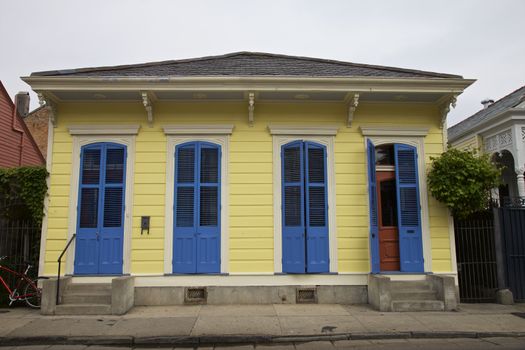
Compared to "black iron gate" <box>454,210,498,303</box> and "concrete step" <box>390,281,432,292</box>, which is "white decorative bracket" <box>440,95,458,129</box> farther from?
"concrete step" <box>390,281,432,292</box>

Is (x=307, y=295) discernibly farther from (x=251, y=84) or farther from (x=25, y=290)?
(x=25, y=290)

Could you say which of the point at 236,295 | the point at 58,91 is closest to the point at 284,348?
the point at 236,295

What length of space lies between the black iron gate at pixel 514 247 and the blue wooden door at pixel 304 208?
4002 mm

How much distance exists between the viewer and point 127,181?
8.16 metres

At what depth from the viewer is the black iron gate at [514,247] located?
8172 millimetres

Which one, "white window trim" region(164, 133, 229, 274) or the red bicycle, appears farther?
"white window trim" region(164, 133, 229, 274)

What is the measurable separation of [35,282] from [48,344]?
8.31 ft

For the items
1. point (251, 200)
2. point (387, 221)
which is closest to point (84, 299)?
point (251, 200)

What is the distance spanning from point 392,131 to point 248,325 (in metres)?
5.27

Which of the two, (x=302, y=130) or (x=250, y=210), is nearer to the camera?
(x=250, y=210)

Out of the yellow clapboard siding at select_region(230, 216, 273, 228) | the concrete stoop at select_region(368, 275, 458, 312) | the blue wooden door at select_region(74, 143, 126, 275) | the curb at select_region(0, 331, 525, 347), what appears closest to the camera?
the curb at select_region(0, 331, 525, 347)

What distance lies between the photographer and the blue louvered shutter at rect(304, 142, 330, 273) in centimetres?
801

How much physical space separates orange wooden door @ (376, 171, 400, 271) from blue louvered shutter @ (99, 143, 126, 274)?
5689 mm

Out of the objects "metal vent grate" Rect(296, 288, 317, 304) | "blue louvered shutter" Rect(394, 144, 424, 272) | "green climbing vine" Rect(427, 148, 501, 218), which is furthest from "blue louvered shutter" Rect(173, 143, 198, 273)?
"green climbing vine" Rect(427, 148, 501, 218)
